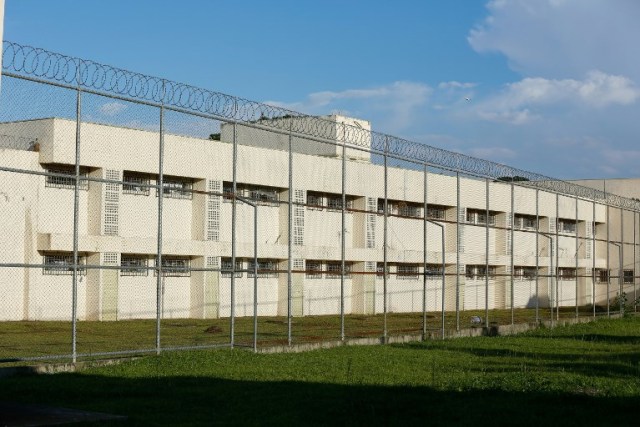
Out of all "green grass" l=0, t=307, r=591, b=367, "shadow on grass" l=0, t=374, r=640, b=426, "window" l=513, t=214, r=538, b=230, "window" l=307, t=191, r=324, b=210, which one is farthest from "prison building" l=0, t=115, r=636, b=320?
"shadow on grass" l=0, t=374, r=640, b=426

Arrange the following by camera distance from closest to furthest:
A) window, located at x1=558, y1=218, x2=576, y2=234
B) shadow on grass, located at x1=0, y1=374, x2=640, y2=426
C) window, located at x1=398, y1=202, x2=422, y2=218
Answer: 1. shadow on grass, located at x1=0, y1=374, x2=640, y2=426
2. window, located at x1=398, y1=202, x2=422, y2=218
3. window, located at x1=558, y1=218, x2=576, y2=234

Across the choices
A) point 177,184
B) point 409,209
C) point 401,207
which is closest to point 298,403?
A: point 177,184

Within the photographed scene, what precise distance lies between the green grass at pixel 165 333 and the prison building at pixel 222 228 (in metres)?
1.10

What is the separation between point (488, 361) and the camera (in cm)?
1833

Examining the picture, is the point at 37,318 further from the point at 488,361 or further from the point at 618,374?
the point at 618,374

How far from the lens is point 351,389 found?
43.6 feet

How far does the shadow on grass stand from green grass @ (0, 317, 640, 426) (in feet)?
0.04

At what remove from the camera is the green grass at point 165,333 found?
70.5 ft

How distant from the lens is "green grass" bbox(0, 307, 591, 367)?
21.5m

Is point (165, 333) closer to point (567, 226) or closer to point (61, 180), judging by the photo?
point (61, 180)

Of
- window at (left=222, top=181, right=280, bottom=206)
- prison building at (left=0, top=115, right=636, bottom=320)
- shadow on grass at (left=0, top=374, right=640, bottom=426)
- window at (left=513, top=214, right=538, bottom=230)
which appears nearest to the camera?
shadow on grass at (left=0, top=374, right=640, bottom=426)

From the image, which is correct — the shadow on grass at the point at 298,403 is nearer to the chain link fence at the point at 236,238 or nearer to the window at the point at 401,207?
the chain link fence at the point at 236,238

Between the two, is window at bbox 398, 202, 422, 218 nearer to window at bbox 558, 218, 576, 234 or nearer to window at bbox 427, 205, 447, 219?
window at bbox 427, 205, 447, 219

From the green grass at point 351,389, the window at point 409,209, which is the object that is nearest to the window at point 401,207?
the window at point 409,209
